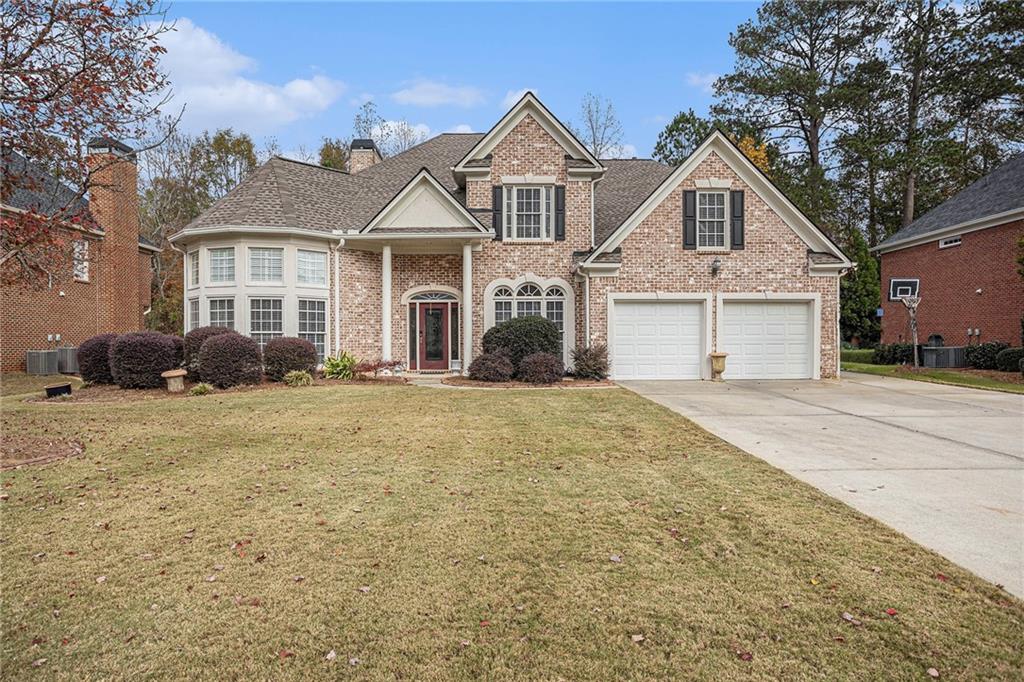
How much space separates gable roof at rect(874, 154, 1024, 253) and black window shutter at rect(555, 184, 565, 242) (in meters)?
16.6

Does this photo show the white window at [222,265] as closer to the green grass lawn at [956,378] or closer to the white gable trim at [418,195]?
the white gable trim at [418,195]

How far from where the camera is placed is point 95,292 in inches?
809

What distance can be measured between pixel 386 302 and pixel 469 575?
43.0 ft

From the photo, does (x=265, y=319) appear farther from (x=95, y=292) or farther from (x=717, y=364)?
(x=717, y=364)

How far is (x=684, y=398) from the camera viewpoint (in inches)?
446

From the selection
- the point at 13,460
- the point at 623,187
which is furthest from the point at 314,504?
the point at 623,187

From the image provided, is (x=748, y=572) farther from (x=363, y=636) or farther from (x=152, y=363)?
(x=152, y=363)

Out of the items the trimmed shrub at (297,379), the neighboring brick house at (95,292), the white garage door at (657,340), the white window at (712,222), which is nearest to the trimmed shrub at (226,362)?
the trimmed shrub at (297,379)

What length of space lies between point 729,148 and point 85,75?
1410 centimetres

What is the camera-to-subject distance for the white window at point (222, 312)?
15156 millimetres

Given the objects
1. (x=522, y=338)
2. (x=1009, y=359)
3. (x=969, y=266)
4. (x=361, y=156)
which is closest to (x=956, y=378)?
(x=1009, y=359)

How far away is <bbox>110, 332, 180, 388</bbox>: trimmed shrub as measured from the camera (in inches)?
505

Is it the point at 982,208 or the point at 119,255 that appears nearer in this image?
the point at 119,255

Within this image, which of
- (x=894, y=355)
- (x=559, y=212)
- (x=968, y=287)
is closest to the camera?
(x=559, y=212)
